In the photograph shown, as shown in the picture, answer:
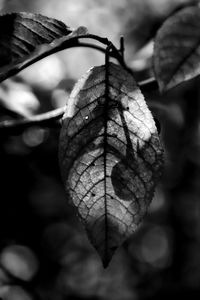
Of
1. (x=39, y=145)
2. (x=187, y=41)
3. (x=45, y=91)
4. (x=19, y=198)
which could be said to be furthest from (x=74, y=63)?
(x=187, y=41)

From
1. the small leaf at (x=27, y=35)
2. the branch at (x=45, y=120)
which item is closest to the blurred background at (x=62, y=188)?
the branch at (x=45, y=120)

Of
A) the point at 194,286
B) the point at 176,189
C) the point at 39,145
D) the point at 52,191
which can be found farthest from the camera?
the point at 176,189

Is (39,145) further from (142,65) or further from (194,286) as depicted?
(194,286)

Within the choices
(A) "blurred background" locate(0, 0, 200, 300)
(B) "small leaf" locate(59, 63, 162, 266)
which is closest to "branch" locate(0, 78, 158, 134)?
(A) "blurred background" locate(0, 0, 200, 300)

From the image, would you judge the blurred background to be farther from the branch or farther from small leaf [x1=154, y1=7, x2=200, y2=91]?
small leaf [x1=154, y1=7, x2=200, y2=91]

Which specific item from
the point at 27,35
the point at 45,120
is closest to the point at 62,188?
the point at 45,120

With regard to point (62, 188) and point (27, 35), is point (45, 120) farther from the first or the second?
point (62, 188)
